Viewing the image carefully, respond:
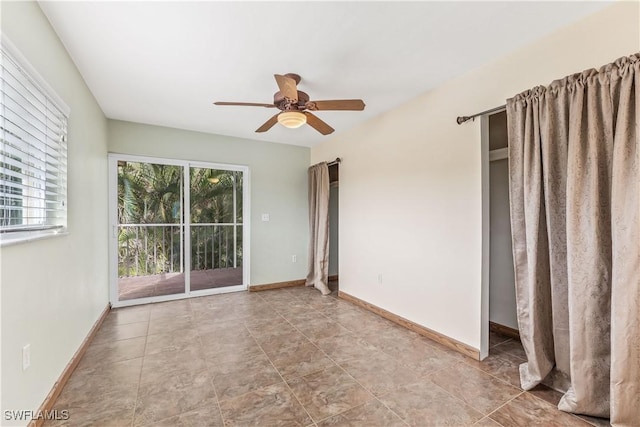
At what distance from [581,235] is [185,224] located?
4.31m

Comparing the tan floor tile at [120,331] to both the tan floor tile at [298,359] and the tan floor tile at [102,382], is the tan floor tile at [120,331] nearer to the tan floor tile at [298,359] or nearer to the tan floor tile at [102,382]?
the tan floor tile at [102,382]

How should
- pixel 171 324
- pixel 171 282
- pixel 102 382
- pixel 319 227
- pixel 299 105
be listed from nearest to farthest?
pixel 102 382 → pixel 299 105 → pixel 171 324 → pixel 171 282 → pixel 319 227

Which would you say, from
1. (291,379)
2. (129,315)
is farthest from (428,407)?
(129,315)

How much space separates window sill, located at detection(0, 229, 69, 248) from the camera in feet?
4.13

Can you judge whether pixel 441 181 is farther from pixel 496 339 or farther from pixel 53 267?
pixel 53 267

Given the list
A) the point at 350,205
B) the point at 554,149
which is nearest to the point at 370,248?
the point at 350,205

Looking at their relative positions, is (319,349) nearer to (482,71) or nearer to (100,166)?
(482,71)

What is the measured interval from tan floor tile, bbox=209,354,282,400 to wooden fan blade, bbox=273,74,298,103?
214 cm

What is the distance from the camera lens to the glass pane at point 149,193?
12.3 ft

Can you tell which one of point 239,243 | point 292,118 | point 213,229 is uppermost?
point 292,118

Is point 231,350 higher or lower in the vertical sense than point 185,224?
lower

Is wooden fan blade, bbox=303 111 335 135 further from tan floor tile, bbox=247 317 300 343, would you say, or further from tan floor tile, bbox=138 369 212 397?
tan floor tile, bbox=138 369 212 397

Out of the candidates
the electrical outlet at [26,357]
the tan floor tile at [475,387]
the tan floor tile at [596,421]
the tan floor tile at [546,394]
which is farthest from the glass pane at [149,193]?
the tan floor tile at [596,421]

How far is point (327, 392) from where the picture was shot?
191 cm
